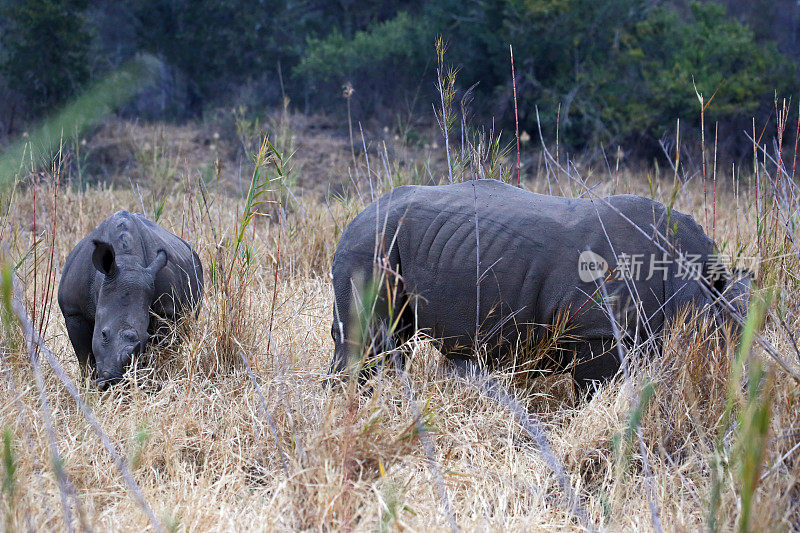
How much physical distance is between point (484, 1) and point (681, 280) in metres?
11.3

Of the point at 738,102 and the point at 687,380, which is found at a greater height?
the point at 687,380

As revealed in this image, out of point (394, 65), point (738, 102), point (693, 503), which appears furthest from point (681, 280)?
point (394, 65)

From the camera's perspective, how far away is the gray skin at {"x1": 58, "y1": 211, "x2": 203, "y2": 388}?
289cm

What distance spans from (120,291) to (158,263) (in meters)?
0.20

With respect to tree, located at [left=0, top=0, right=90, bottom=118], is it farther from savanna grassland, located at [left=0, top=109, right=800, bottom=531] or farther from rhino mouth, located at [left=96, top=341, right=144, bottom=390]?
rhino mouth, located at [left=96, top=341, right=144, bottom=390]

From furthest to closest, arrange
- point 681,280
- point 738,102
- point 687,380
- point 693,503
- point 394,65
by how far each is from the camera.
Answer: point 394,65 → point 738,102 → point 681,280 → point 687,380 → point 693,503

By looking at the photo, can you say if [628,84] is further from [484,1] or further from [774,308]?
[774,308]

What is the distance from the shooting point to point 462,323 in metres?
2.79

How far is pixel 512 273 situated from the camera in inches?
105

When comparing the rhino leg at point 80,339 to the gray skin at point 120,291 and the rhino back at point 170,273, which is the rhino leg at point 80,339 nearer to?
the gray skin at point 120,291

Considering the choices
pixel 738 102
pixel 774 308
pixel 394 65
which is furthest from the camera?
pixel 394 65

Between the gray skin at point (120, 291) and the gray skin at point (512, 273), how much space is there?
827mm

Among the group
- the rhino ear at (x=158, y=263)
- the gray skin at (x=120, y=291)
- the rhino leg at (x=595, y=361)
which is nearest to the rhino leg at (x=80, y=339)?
the gray skin at (x=120, y=291)

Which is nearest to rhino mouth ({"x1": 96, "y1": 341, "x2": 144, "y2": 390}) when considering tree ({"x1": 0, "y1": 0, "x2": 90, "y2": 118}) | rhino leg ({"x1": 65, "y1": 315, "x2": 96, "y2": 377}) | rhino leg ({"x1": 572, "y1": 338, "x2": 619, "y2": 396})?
rhino leg ({"x1": 65, "y1": 315, "x2": 96, "y2": 377})
